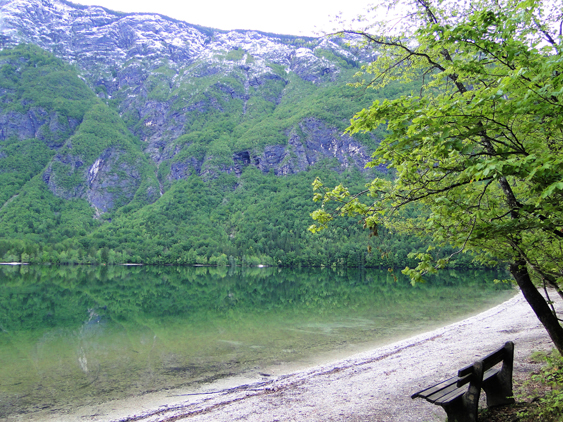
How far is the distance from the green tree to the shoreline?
4.19 meters

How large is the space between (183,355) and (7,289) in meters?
40.4

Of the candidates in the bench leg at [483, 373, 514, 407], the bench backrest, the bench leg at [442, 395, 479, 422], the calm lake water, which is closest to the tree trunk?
the bench backrest

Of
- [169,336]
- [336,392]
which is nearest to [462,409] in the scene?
[336,392]

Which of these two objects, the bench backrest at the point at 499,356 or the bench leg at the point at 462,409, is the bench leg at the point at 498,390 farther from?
the bench leg at the point at 462,409

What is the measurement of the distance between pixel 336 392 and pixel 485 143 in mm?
8200

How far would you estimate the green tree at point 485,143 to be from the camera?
3.28 metres

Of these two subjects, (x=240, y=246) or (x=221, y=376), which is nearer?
(x=221, y=376)

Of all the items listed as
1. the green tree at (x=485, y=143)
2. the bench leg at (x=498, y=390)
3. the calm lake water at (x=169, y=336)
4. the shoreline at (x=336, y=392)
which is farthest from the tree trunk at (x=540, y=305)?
the calm lake water at (x=169, y=336)

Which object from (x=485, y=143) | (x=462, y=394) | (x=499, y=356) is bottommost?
(x=462, y=394)

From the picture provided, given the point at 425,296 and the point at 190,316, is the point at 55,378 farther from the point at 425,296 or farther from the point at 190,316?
the point at 425,296

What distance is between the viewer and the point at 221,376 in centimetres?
1421

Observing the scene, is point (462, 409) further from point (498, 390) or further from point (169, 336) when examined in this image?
point (169, 336)

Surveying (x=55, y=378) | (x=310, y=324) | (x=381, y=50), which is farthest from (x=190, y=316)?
(x=381, y=50)

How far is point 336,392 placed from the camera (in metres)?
10.2
